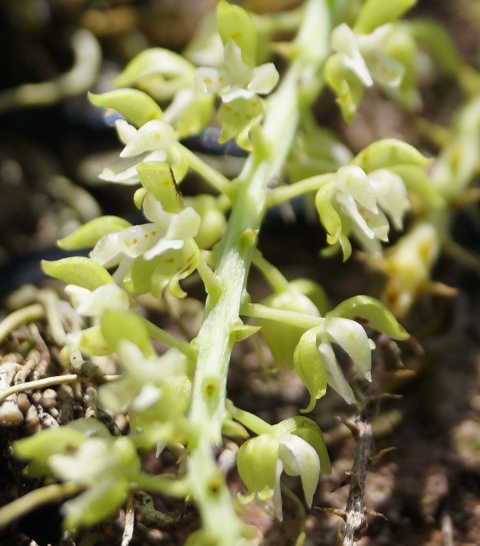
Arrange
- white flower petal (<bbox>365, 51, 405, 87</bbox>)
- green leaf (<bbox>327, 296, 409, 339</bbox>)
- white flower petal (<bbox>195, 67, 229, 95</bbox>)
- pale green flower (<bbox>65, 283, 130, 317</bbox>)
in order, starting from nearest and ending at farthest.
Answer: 1. pale green flower (<bbox>65, 283, 130, 317</bbox>)
2. green leaf (<bbox>327, 296, 409, 339</bbox>)
3. white flower petal (<bbox>195, 67, 229, 95</bbox>)
4. white flower petal (<bbox>365, 51, 405, 87</bbox>)

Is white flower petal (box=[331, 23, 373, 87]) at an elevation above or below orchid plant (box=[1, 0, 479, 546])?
above

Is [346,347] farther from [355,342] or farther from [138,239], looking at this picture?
[138,239]

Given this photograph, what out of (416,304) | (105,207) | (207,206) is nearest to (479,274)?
(416,304)

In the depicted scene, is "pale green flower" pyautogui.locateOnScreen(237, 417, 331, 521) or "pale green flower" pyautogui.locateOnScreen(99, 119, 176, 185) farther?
"pale green flower" pyautogui.locateOnScreen(99, 119, 176, 185)

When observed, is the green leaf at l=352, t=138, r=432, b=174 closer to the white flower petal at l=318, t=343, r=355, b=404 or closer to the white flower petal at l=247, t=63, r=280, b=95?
the white flower petal at l=247, t=63, r=280, b=95

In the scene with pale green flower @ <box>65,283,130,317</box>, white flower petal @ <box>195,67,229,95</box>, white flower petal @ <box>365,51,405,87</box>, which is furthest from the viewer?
white flower petal @ <box>365,51,405,87</box>

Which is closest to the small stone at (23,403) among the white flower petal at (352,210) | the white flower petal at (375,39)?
the white flower petal at (352,210)

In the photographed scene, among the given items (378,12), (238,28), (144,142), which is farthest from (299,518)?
(378,12)

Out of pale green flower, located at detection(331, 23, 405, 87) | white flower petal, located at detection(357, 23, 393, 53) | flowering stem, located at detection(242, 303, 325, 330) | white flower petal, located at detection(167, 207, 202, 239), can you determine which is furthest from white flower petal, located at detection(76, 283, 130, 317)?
white flower petal, located at detection(357, 23, 393, 53)

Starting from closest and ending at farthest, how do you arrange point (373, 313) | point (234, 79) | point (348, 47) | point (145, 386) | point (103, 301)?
point (145, 386), point (103, 301), point (373, 313), point (234, 79), point (348, 47)

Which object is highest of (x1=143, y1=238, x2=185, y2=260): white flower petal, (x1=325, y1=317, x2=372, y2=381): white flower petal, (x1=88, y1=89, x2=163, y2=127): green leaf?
(x1=88, y1=89, x2=163, y2=127): green leaf
